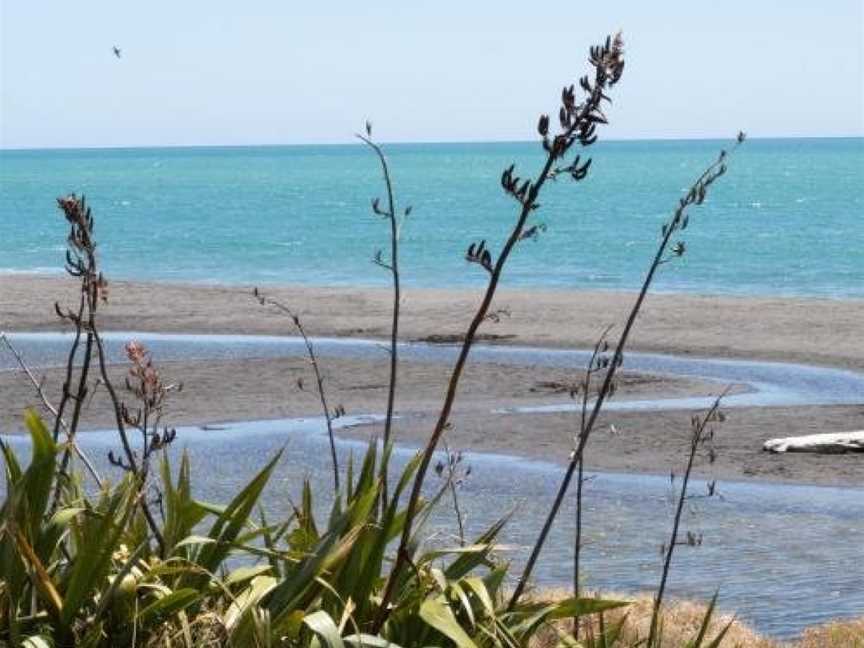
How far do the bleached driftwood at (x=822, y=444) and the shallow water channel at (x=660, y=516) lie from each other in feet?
6.33

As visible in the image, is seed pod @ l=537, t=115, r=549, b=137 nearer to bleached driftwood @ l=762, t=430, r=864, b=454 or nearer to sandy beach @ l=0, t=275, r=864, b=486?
sandy beach @ l=0, t=275, r=864, b=486

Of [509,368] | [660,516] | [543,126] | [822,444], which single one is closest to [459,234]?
[509,368]

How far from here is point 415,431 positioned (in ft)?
72.0

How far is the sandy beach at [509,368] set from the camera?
21.0m

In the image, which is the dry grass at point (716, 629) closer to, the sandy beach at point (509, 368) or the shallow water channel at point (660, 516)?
the shallow water channel at point (660, 516)

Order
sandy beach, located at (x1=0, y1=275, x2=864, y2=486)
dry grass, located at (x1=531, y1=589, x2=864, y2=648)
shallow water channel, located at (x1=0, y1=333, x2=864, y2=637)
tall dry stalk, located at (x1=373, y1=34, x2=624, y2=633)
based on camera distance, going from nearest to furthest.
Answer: tall dry stalk, located at (x1=373, y1=34, x2=624, y2=633) → dry grass, located at (x1=531, y1=589, x2=864, y2=648) → shallow water channel, located at (x1=0, y1=333, x2=864, y2=637) → sandy beach, located at (x1=0, y1=275, x2=864, y2=486)

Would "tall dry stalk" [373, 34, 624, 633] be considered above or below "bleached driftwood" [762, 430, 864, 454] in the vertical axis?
above

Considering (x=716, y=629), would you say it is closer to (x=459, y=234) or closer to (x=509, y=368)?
(x=509, y=368)

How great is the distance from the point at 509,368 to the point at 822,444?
8.30 metres

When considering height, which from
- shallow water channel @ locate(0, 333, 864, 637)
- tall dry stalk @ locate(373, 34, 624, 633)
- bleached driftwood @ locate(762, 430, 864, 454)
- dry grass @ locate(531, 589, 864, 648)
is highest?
tall dry stalk @ locate(373, 34, 624, 633)

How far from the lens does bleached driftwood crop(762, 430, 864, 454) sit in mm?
20078

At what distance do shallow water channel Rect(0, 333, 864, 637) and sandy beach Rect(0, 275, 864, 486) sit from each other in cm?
88

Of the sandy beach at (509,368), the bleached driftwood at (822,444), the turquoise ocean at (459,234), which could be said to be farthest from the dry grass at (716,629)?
the bleached driftwood at (822,444)

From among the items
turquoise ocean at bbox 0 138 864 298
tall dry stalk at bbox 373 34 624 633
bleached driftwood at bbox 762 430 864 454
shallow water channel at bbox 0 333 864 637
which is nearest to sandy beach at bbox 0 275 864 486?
bleached driftwood at bbox 762 430 864 454
